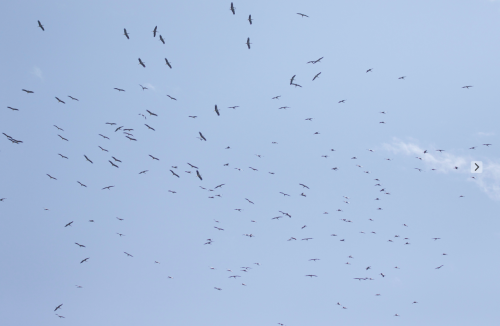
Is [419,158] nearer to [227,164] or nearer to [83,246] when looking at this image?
[227,164]

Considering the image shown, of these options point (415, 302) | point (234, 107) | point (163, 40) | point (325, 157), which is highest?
point (163, 40)

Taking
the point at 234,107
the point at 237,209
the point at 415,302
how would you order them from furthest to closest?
the point at 415,302 → the point at 237,209 → the point at 234,107

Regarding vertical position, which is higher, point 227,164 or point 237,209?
point 227,164

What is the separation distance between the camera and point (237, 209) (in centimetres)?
5084

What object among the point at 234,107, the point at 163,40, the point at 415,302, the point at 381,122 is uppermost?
the point at 163,40

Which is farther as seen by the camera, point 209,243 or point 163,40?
point 209,243

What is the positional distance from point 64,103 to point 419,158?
168ft

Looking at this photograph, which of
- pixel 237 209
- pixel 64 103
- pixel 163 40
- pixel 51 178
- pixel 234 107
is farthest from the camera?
pixel 237 209

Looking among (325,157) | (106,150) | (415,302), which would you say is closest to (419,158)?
(325,157)

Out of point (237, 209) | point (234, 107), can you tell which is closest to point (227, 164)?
point (237, 209)

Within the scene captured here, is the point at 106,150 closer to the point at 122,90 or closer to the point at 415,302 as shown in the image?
the point at 122,90

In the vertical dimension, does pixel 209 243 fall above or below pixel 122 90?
below

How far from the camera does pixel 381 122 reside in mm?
49188

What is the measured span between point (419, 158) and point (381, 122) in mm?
10848
